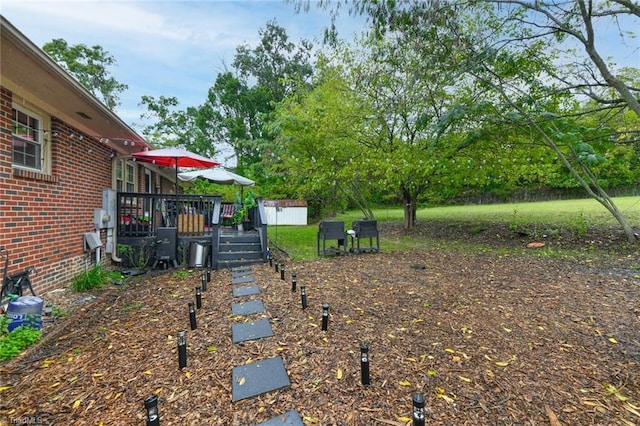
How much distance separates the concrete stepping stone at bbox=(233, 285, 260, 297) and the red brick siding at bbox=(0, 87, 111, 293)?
9.74ft

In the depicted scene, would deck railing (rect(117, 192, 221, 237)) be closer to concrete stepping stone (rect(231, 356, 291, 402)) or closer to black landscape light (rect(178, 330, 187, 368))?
black landscape light (rect(178, 330, 187, 368))

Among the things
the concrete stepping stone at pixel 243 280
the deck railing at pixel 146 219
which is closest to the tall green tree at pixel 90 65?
the deck railing at pixel 146 219

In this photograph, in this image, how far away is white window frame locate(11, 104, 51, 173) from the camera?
425cm

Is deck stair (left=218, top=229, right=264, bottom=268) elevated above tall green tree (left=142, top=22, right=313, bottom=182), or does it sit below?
below

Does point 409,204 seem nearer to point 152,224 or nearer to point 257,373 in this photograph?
point 152,224

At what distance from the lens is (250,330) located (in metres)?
3.35

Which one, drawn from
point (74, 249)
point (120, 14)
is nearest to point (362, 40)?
point (120, 14)

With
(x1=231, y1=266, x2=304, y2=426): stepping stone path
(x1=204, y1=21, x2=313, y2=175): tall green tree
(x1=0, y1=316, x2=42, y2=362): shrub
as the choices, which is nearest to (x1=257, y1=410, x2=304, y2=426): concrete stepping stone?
(x1=231, y1=266, x2=304, y2=426): stepping stone path

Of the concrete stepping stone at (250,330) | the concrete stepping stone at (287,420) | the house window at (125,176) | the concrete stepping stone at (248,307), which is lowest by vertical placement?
the concrete stepping stone at (287,420)

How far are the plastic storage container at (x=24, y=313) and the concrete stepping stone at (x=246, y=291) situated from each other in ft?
7.79

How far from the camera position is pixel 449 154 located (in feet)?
29.7

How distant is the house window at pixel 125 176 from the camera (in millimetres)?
8219

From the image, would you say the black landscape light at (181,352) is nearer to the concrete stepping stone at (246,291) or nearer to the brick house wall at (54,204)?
the concrete stepping stone at (246,291)

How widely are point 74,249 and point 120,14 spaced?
4541 mm
